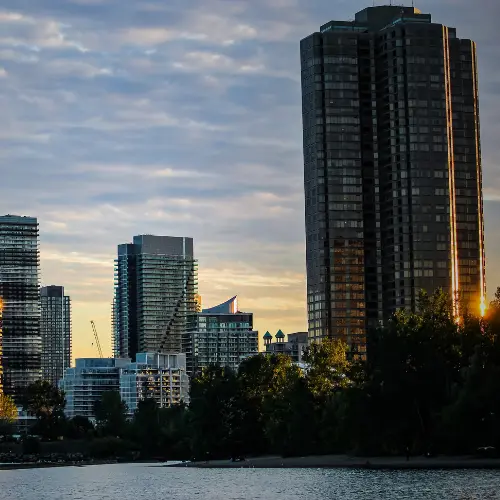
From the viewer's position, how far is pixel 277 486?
473 ft

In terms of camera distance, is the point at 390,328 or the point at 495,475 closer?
the point at 495,475

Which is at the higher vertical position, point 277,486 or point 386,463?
point 386,463

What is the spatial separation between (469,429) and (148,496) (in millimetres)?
43978

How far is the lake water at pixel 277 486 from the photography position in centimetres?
11934

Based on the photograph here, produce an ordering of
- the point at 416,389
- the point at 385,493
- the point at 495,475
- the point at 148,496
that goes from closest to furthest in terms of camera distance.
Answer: the point at 385,493, the point at 495,475, the point at 148,496, the point at 416,389

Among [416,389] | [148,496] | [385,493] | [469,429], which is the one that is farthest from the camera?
[416,389]

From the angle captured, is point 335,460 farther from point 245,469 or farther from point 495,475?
point 495,475

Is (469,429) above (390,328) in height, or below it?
below

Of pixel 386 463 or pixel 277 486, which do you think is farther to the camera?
pixel 386 463

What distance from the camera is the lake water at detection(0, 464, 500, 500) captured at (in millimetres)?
119344

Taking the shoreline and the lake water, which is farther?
the shoreline

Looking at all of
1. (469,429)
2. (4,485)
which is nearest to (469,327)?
(469,429)

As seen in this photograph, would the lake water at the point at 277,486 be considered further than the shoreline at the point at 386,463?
No

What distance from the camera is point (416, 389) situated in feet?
559
